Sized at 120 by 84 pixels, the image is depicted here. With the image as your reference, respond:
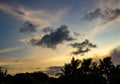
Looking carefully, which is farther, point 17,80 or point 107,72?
point 107,72

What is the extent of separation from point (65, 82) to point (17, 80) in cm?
1306

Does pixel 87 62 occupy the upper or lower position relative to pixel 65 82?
upper

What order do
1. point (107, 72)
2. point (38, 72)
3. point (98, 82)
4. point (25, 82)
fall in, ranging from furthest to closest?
1. point (38, 72)
2. point (107, 72)
3. point (98, 82)
4. point (25, 82)

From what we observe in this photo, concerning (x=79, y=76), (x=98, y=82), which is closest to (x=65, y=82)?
Result: (x=79, y=76)

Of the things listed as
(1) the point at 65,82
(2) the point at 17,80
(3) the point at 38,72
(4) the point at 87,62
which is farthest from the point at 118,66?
(2) the point at 17,80

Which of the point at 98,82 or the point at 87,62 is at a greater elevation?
the point at 87,62

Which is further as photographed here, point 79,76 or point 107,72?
point 107,72

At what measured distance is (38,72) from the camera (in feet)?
271

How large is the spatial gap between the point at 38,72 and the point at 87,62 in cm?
1749

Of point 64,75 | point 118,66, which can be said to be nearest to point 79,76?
point 64,75

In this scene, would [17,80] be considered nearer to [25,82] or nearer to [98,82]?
[25,82]

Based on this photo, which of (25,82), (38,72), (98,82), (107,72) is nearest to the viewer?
(25,82)

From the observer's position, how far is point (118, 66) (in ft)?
247

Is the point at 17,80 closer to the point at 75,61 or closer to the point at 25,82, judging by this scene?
the point at 25,82
